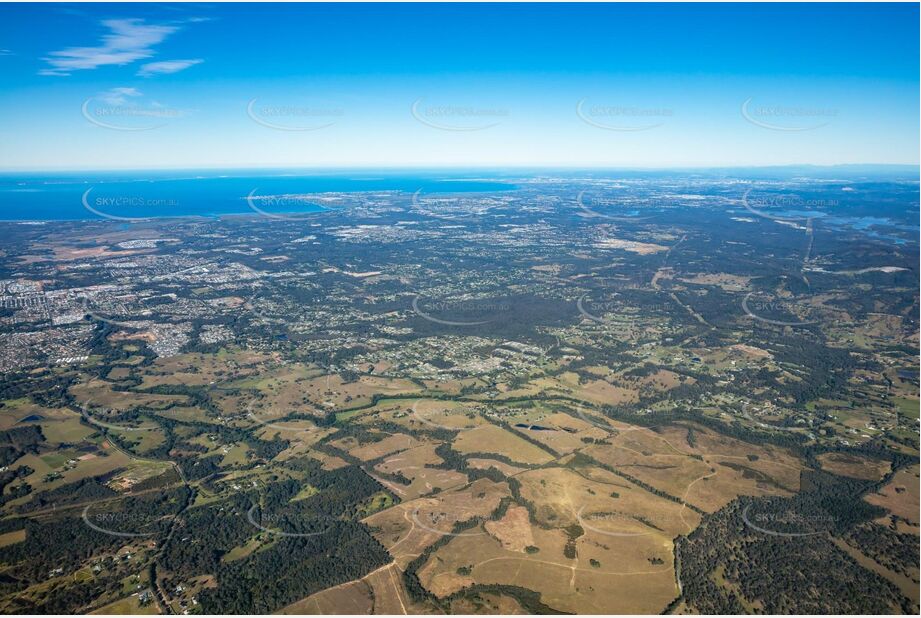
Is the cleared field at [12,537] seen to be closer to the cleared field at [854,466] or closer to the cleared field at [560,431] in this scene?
the cleared field at [560,431]

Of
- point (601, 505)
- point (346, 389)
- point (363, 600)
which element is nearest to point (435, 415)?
point (346, 389)

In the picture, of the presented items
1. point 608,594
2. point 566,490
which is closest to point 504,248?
point 566,490

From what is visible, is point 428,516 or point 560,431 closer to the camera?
point 428,516

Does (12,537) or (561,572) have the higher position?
(12,537)

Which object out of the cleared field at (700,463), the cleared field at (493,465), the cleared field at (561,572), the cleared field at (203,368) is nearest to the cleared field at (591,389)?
the cleared field at (700,463)

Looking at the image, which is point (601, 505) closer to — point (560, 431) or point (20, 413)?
point (560, 431)

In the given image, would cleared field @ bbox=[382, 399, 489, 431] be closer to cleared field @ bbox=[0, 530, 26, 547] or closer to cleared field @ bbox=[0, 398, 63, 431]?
cleared field @ bbox=[0, 530, 26, 547]

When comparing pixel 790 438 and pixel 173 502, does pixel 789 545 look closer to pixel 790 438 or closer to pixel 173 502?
pixel 790 438
